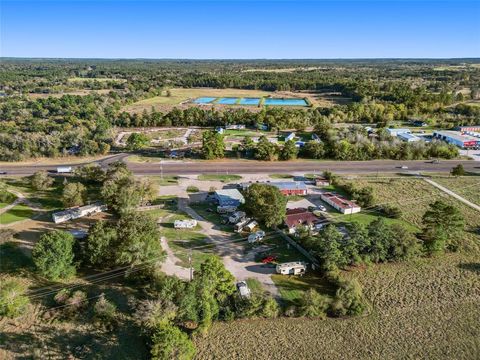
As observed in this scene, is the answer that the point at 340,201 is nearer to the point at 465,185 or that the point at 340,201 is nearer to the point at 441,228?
the point at 441,228

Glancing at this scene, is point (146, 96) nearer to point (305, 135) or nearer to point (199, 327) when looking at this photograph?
point (305, 135)

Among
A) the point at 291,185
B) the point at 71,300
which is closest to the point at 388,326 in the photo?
the point at 71,300

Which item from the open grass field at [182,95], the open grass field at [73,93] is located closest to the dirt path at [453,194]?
the open grass field at [182,95]

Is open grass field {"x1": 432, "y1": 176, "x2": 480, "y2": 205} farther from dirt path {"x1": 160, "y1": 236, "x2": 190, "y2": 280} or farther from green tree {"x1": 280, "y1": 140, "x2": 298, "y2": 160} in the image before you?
dirt path {"x1": 160, "y1": 236, "x2": 190, "y2": 280}

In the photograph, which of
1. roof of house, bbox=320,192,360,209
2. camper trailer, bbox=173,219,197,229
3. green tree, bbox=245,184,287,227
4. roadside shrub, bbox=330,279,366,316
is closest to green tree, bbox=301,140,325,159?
roof of house, bbox=320,192,360,209

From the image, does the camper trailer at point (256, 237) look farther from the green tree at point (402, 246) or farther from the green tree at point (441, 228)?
the green tree at point (441, 228)

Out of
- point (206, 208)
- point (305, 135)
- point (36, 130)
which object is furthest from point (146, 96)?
point (206, 208)

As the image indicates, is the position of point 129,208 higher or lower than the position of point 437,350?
higher
